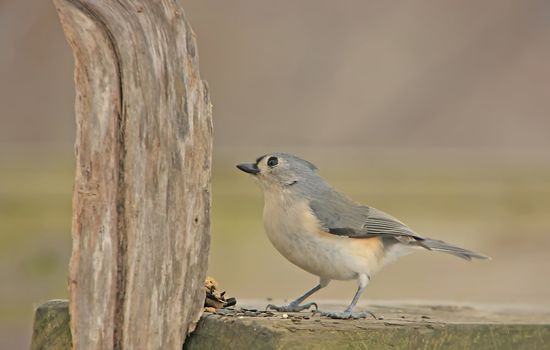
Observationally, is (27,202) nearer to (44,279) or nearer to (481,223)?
(44,279)

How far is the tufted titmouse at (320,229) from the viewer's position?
13.8 feet

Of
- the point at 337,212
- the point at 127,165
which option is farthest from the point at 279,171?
the point at 127,165

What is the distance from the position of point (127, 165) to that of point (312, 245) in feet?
3.18

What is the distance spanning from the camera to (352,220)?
172 inches

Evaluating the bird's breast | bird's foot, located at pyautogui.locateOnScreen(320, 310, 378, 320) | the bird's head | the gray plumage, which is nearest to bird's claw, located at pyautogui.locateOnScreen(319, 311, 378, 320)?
bird's foot, located at pyautogui.locateOnScreen(320, 310, 378, 320)

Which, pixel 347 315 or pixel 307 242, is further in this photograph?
pixel 307 242

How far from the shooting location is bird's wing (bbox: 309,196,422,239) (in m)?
4.29

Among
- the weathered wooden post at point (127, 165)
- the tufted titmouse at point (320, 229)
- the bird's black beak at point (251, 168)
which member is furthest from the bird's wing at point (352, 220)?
the weathered wooden post at point (127, 165)

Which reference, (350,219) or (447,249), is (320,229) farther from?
(447,249)

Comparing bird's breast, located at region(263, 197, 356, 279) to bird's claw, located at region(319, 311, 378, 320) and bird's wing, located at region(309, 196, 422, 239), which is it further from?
bird's claw, located at region(319, 311, 378, 320)

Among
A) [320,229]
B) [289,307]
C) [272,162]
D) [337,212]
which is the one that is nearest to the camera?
[289,307]

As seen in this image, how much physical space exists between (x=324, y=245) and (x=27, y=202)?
9.69ft

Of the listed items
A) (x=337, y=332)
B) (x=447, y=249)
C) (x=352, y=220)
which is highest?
(x=352, y=220)

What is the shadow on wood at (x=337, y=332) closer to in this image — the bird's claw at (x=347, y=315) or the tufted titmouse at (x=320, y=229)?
the bird's claw at (x=347, y=315)
